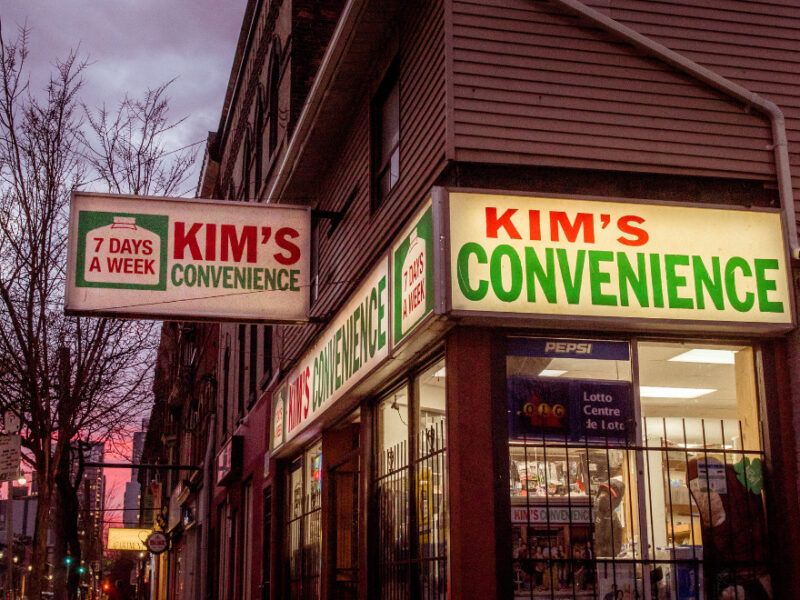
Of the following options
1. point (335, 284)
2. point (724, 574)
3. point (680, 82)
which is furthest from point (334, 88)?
point (724, 574)

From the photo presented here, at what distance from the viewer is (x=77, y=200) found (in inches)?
393

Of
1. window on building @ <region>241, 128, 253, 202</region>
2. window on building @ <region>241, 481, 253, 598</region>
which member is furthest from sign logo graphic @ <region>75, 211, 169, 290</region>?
window on building @ <region>241, 128, 253, 202</region>

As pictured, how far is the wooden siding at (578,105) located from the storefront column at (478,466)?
65.1 inches

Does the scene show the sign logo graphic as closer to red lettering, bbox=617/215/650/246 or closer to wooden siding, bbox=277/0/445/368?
wooden siding, bbox=277/0/445/368

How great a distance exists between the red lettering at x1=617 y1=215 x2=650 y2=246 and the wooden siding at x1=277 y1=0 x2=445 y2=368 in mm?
1540

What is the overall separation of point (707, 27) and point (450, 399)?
4.28 metres

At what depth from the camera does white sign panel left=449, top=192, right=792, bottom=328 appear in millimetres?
7367

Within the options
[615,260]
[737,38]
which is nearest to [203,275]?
[615,260]

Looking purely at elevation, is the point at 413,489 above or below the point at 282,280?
below

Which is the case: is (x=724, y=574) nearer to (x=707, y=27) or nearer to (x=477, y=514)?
(x=477, y=514)

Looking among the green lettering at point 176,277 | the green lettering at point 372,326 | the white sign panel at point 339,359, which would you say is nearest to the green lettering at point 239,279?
the green lettering at point 176,277

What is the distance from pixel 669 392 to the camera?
782 centimetres

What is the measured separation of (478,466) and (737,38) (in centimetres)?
473

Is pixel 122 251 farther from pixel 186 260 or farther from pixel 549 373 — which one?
pixel 549 373
